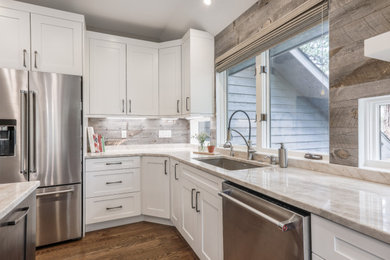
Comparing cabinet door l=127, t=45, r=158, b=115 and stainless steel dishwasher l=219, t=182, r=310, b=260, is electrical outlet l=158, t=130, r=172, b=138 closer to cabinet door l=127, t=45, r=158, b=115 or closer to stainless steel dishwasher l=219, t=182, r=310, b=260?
cabinet door l=127, t=45, r=158, b=115

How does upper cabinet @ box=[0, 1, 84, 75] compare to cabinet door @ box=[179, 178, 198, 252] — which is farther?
upper cabinet @ box=[0, 1, 84, 75]

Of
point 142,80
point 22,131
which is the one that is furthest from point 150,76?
point 22,131

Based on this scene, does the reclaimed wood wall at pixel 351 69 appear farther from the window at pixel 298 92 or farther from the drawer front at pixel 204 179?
the drawer front at pixel 204 179

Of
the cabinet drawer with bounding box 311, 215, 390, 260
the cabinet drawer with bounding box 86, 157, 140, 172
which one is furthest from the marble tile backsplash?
the cabinet drawer with bounding box 311, 215, 390, 260

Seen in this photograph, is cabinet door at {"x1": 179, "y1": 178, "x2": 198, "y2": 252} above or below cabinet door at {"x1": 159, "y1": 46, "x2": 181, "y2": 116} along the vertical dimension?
below

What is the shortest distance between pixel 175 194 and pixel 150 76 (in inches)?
65.5

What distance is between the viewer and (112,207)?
252cm

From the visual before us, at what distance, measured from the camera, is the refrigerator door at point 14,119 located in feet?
6.41

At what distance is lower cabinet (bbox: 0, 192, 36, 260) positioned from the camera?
31.9 inches

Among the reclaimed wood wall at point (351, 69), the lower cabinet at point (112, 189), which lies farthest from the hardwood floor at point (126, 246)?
the reclaimed wood wall at point (351, 69)

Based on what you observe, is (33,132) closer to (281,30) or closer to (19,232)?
(19,232)

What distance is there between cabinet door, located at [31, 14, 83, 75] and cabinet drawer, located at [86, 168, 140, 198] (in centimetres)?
120

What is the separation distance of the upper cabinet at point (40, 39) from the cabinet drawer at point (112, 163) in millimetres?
1024


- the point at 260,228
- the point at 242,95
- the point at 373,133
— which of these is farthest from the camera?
the point at 242,95
